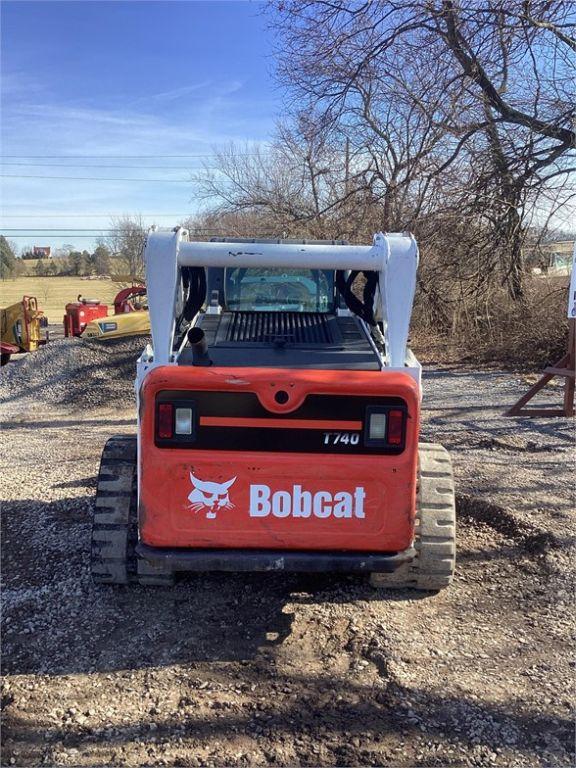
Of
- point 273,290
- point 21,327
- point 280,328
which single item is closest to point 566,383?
point 273,290

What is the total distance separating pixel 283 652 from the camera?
3.17 meters

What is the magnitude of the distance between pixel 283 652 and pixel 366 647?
0.43m

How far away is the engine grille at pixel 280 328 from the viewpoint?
4039 mm

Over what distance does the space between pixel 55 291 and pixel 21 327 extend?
35.6 m

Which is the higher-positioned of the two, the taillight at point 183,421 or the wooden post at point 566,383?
the taillight at point 183,421

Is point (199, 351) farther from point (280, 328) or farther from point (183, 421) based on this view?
point (280, 328)

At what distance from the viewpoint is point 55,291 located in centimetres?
5081

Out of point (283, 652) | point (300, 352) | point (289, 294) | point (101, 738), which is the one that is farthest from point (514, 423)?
point (101, 738)

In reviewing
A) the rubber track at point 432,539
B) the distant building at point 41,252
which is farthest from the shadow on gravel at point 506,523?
the distant building at point 41,252

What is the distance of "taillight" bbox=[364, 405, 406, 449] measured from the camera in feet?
10.3

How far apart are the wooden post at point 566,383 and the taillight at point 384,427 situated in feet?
19.0

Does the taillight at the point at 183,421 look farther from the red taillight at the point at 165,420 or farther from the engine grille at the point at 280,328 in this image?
the engine grille at the point at 280,328

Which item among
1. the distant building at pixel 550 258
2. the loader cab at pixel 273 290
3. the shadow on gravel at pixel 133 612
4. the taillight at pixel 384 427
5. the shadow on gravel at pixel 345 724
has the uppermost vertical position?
the distant building at pixel 550 258

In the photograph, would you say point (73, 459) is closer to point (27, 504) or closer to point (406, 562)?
point (27, 504)
